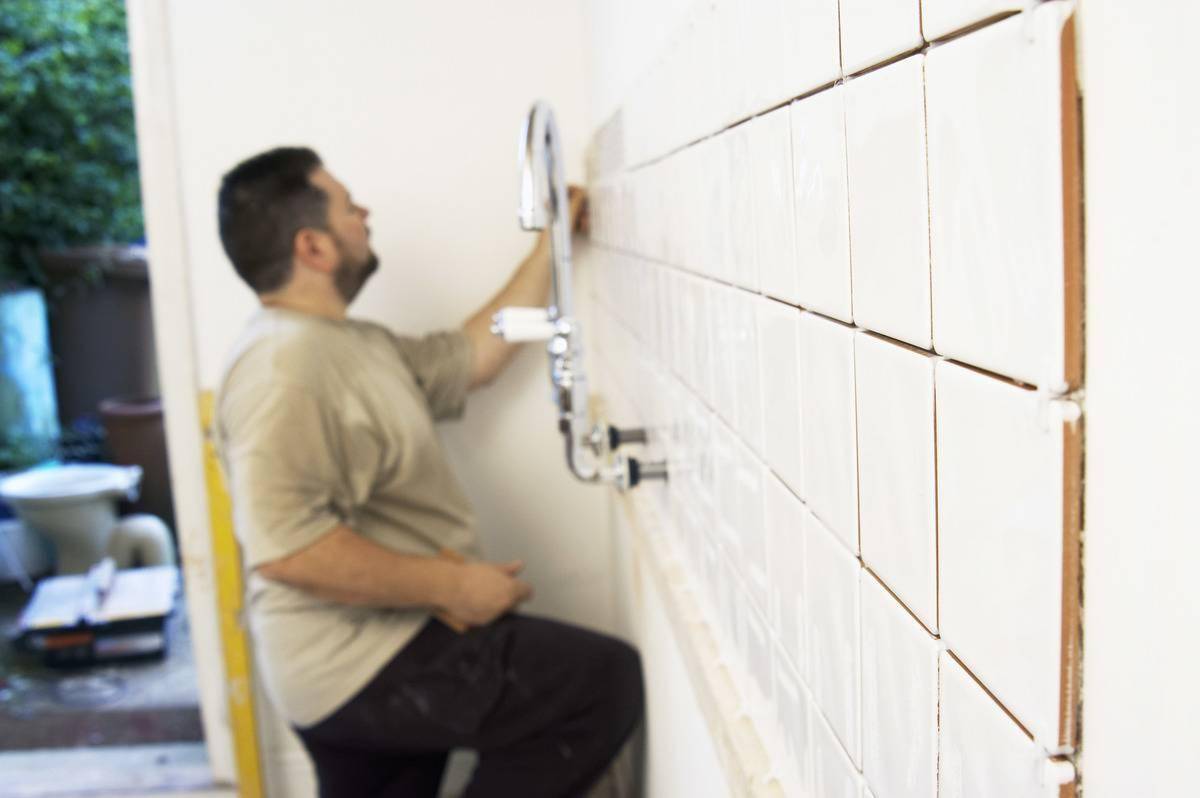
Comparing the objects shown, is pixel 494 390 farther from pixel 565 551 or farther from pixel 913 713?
pixel 913 713

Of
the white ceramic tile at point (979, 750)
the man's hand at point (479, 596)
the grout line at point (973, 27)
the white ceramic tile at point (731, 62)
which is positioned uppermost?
the white ceramic tile at point (731, 62)

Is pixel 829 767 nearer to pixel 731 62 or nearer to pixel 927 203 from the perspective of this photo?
pixel 927 203

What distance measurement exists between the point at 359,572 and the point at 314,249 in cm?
59

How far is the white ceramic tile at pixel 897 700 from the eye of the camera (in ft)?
1.66

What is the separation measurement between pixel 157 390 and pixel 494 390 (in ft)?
10.6

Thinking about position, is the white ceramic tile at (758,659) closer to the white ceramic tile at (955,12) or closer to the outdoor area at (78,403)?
the white ceramic tile at (955,12)

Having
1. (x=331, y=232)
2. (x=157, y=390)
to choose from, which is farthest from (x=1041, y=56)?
(x=157, y=390)

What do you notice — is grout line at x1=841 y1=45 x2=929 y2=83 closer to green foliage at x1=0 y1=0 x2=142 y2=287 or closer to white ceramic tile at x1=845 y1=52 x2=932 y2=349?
white ceramic tile at x1=845 y1=52 x2=932 y2=349

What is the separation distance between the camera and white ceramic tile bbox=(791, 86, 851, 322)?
1.86 feet

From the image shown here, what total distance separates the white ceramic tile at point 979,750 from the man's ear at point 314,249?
168cm

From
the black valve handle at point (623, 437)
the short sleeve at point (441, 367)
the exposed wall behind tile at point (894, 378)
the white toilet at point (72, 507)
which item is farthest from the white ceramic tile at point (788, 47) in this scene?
the white toilet at point (72, 507)

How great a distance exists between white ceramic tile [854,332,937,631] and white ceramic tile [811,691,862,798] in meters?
0.14

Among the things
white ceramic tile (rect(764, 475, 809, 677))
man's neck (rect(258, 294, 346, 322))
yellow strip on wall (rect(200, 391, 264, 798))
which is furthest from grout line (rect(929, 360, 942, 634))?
yellow strip on wall (rect(200, 391, 264, 798))

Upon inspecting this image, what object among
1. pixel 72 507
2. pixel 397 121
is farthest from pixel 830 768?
pixel 72 507
